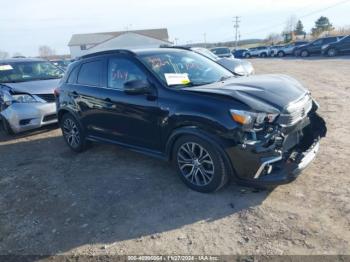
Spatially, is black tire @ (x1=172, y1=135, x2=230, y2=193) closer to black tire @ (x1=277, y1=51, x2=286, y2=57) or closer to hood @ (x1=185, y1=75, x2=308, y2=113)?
hood @ (x1=185, y1=75, x2=308, y2=113)

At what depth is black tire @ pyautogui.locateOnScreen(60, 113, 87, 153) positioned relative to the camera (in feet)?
19.3

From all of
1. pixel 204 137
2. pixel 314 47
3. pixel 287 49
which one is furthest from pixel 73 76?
pixel 287 49

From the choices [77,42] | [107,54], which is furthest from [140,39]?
[107,54]

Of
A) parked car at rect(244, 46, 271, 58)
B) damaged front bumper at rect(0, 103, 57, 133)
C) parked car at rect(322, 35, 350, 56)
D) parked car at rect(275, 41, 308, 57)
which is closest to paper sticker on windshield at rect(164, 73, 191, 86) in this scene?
damaged front bumper at rect(0, 103, 57, 133)

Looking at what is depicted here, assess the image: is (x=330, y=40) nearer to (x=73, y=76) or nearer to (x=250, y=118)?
(x=73, y=76)

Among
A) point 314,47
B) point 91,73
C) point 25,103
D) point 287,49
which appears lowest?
point 287,49

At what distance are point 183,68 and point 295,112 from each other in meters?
1.73

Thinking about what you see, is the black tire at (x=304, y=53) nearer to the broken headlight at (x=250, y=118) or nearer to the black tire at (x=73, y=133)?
the black tire at (x=73, y=133)

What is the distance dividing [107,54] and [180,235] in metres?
3.10

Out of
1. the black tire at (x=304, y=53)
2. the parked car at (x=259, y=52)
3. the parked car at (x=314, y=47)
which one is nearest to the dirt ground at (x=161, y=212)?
the parked car at (x=314, y=47)

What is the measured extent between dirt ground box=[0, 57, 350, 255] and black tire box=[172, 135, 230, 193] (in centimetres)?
16

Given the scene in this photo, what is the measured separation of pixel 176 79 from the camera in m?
4.31

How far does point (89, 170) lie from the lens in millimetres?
5211

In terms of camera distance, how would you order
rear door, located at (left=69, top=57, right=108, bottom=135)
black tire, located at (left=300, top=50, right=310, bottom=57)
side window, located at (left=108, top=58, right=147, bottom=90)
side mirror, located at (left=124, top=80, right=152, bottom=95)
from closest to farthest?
side mirror, located at (left=124, top=80, right=152, bottom=95) → side window, located at (left=108, top=58, right=147, bottom=90) → rear door, located at (left=69, top=57, right=108, bottom=135) → black tire, located at (left=300, top=50, right=310, bottom=57)
